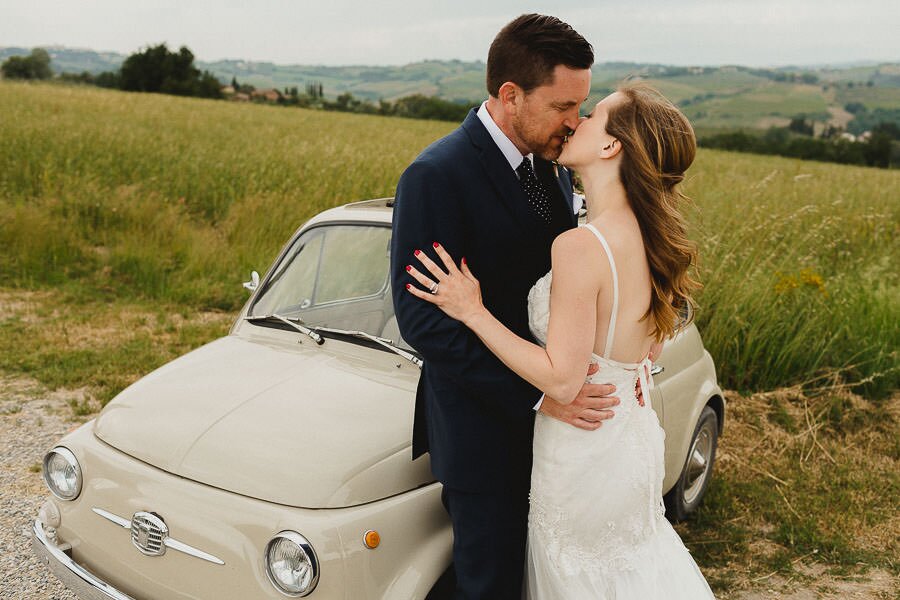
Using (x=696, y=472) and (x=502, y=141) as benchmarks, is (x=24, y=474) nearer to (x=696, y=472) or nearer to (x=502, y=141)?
(x=502, y=141)

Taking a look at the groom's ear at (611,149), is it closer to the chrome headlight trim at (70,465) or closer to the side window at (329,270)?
the side window at (329,270)

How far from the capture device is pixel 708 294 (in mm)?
6957

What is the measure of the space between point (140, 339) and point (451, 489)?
226 inches


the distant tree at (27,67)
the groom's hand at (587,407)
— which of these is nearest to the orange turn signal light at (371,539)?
the groom's hand at (587,407)

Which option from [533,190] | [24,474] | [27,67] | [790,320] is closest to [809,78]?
[27,67]

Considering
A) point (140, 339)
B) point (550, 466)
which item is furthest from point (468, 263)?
point (140, 339)

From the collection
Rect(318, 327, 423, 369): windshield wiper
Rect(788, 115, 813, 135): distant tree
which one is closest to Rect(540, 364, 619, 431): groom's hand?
Rect(318, 327, 423, 369): windshield wiper

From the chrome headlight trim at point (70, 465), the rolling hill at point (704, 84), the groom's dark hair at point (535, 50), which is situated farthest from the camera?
the rolling hill at point (704, 84)

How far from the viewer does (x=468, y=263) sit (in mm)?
2555

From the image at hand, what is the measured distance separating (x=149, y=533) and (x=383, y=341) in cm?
119

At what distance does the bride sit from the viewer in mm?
2348

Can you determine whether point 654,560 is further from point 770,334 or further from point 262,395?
point 770,334

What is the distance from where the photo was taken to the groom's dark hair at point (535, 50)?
2.44m

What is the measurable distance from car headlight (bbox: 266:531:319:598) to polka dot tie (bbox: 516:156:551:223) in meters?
1.33
